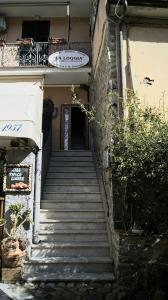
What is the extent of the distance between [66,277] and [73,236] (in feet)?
5.01

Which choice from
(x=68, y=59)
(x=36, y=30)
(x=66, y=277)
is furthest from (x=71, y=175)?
(x=36, y=30)

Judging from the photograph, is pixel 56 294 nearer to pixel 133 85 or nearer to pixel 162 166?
pixel 162 166

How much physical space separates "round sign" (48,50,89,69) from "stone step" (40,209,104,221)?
7.35m

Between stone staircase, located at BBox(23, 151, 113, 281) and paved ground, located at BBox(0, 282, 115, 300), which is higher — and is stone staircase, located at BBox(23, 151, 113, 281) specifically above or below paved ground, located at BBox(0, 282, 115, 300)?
above

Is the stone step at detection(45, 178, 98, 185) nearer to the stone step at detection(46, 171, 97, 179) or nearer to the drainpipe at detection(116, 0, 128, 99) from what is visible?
the stone step at detection(46, 171, 97, 179)

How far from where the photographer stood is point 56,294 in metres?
7.73

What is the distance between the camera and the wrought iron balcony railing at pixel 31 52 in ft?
53.3

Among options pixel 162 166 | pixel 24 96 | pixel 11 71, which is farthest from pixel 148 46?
pixel 11 71

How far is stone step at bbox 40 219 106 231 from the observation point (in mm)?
10000

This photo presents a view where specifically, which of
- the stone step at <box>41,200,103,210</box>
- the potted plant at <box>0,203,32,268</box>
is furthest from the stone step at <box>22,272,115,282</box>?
the stone step at <box>41,200,103,210</box>

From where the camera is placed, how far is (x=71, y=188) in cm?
1176

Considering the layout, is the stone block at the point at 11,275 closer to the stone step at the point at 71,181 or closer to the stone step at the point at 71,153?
the stone step at the point at 71,181

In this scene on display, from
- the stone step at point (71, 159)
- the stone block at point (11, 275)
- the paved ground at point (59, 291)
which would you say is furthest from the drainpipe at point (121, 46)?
the stone block at point (11, 275)

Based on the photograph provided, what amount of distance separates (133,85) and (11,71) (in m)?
7.82
